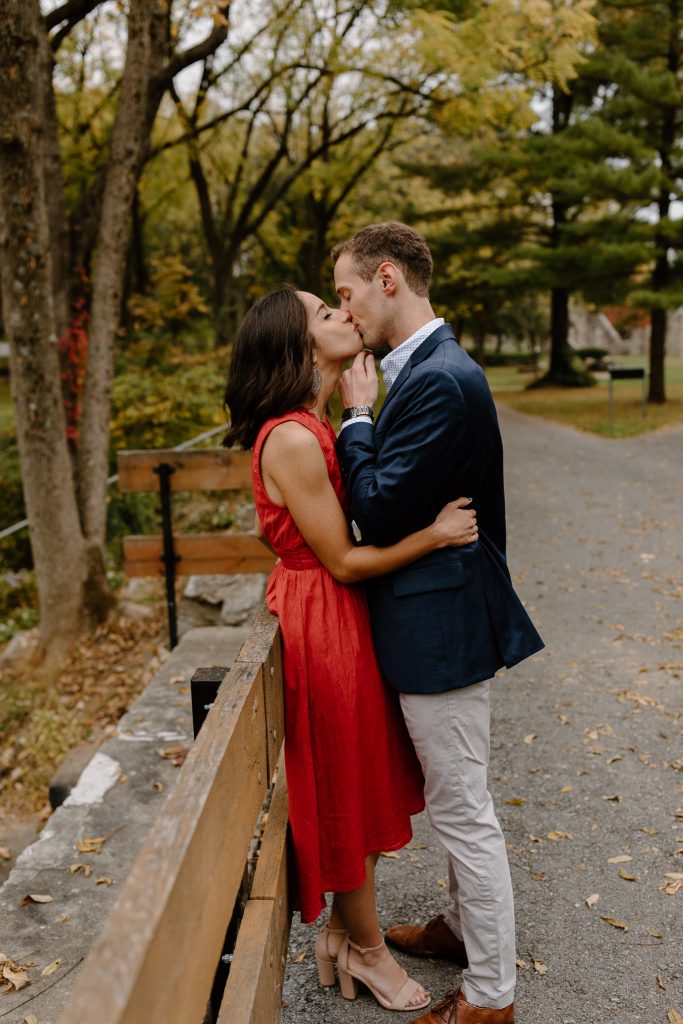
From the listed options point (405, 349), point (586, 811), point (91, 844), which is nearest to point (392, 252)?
point (405, 349)

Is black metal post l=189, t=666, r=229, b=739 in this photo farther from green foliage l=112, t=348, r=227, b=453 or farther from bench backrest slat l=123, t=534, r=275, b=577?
green foliage l=112, t=348, r=227, b=453

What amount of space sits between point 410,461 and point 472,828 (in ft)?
3.39

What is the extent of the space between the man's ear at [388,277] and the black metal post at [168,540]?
3659 millimetres

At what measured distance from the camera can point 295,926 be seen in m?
3.24

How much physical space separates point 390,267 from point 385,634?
1.03 m

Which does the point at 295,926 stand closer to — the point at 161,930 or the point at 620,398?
the point at 161,930

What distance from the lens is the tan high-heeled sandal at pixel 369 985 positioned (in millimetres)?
2639

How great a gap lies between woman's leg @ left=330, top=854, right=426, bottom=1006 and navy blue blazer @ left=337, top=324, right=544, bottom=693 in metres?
0.70

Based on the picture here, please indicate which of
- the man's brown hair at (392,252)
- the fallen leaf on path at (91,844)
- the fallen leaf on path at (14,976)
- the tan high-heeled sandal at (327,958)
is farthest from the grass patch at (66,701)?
the man's brown hair at (392,252)

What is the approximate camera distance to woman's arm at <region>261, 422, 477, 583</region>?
2334 millimetres

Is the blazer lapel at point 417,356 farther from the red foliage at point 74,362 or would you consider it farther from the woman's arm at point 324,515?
the red foliage at point 74,362

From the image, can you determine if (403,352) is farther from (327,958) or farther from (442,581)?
(327,958)

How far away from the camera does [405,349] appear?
2.46 meters

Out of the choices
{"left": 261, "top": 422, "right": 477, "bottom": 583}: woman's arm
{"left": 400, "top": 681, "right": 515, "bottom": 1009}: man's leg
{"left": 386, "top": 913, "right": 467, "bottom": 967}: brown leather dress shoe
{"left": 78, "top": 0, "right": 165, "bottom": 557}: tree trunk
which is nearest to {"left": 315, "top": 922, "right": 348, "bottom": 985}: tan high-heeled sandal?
{"left": 386, "top": 913, "right": 467, "bottom": 967}: brown leather dress shoe
